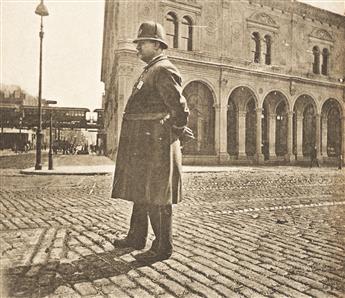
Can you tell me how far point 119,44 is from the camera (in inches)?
790

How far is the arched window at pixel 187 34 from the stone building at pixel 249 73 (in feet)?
0.20

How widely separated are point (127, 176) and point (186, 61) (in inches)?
755

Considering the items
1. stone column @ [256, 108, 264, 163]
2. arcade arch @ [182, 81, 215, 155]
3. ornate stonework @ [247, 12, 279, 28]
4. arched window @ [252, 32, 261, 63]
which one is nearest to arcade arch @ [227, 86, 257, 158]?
stone column @ [256, 108, 264, 163]

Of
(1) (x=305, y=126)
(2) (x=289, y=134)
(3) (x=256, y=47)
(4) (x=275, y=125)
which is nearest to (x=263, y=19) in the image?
(3) (x=256, y=47)

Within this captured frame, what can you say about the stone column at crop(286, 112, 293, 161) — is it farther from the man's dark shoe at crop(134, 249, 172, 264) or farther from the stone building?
the man's dark shoe at crop(134, 249, 172, 264)

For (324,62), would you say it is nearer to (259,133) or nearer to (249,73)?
(249,73)

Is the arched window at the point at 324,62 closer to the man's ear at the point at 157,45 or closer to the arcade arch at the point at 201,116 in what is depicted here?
the arcade arch at the point at 201,116

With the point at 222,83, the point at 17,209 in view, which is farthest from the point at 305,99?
the point at 17,209

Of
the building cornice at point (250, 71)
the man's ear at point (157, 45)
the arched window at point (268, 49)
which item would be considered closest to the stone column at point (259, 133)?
the building cornice at point (250, 71)

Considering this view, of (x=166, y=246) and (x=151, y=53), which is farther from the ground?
(x=151, y=53)

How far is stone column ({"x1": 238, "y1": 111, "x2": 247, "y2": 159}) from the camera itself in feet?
78.4

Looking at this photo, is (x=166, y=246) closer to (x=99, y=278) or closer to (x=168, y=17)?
(x=99, y=278)

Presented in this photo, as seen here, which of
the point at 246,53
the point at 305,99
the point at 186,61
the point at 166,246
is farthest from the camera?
the point at 305,99

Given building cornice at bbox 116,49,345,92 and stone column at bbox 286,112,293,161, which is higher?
building cornice at bbox 116,49,345,92
